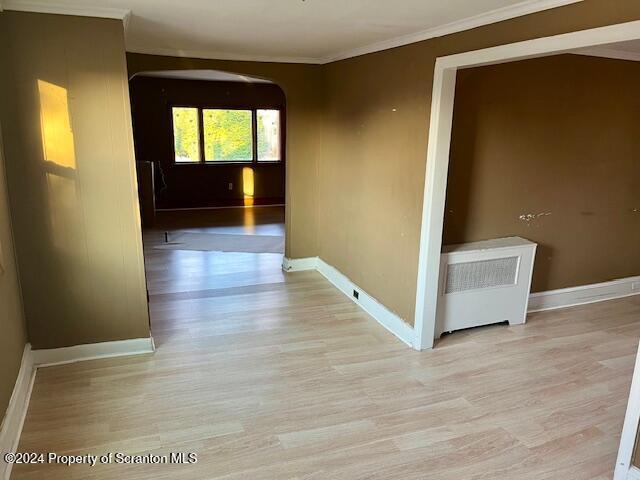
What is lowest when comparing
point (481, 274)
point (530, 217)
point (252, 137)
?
point (481, 274)

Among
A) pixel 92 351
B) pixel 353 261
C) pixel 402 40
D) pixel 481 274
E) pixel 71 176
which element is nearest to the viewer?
pixel 71 176

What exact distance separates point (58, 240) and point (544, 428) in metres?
3.05

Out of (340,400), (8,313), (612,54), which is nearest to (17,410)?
(8,313)

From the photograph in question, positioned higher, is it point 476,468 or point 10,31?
point 10,31

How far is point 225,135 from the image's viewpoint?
28.5ft

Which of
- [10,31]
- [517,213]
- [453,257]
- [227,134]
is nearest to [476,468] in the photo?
[453,257]

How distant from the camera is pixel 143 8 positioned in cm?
256

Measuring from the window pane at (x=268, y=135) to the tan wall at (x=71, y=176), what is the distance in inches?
241

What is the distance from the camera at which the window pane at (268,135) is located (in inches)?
349

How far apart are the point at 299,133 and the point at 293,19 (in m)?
2.07

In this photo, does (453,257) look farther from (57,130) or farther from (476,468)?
(57,130)

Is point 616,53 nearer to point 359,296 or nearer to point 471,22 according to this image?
point 471,22

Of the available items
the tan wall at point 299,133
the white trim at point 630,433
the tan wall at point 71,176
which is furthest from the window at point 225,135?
the white trim at point 630,433

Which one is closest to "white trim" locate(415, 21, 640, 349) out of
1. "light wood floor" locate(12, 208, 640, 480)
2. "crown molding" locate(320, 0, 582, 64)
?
"crown molding" locate(320, 0, 582, 64)
